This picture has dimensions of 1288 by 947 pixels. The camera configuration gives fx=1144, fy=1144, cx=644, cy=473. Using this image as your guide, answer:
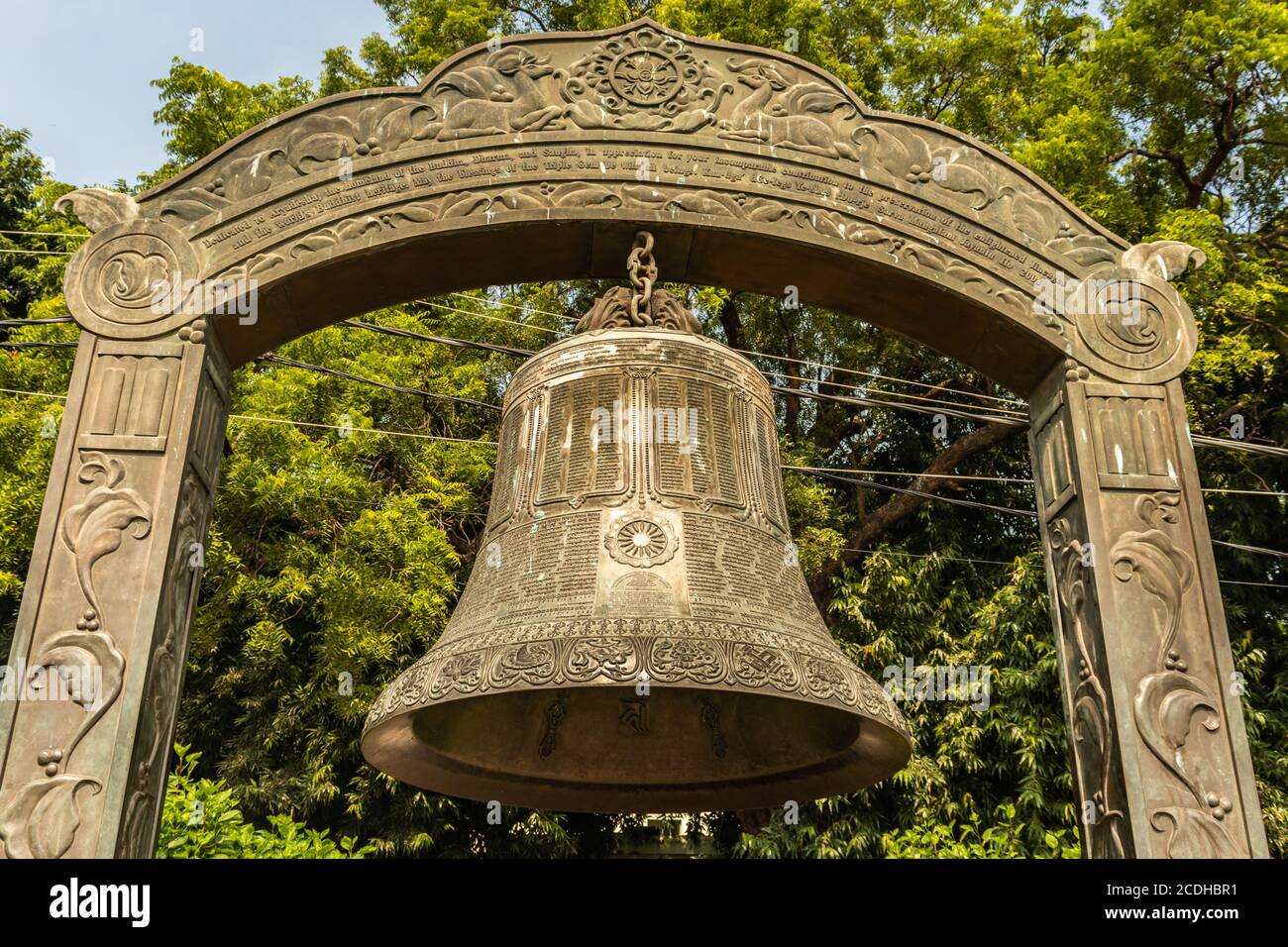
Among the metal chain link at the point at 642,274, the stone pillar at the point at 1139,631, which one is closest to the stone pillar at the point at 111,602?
the metal chain link at the point at 642,274

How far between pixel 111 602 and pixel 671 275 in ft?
7.68

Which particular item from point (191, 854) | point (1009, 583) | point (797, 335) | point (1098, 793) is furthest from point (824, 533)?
point (1098, 793)

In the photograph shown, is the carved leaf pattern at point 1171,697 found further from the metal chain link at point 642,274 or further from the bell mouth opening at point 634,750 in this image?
the metal chain link at point 642,274

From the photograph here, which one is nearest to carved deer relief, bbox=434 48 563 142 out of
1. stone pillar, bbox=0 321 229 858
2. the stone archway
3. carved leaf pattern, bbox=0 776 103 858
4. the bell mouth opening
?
the stone archway

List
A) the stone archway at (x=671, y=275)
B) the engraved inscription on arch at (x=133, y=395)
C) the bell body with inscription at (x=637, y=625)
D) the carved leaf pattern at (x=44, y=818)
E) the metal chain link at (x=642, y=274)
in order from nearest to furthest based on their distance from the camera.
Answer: the carved leaf pattern at (x=44, y=818)
the bell body with inscription at (x=637, y=625)
the stone archway at (x=671, y=275)
the engraved inscription on arch at (x=133, y=395)
the metal chain link at (x=642, y=274)

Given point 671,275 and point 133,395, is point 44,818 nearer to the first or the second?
point 133,395

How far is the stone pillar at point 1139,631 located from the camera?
3.51m

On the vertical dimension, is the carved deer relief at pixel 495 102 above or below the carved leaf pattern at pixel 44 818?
above

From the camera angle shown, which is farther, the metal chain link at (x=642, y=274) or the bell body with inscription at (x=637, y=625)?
the metal chain link at (x=642, y=274)

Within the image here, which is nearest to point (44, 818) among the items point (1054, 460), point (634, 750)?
point (634, 750)

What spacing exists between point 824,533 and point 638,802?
21.3ft

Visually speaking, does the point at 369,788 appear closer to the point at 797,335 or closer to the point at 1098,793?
the point at 797,335

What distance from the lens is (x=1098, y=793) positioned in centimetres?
369

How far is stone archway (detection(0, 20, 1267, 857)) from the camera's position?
12.0ft
